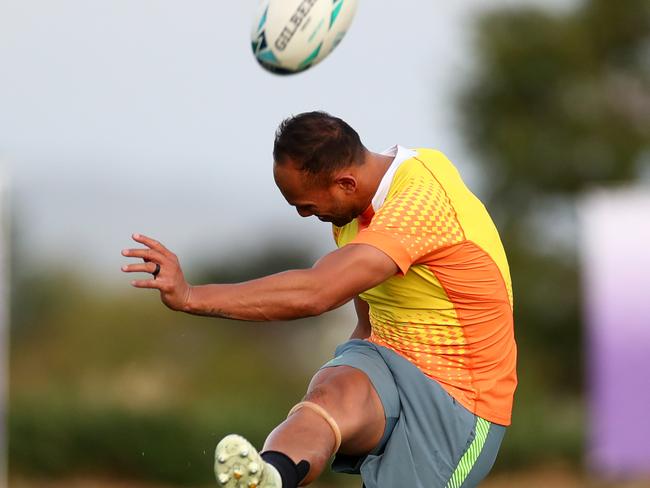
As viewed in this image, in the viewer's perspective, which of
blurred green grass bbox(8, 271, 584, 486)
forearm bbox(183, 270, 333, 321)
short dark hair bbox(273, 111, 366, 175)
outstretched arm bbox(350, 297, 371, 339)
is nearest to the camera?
forearm bbox(183, 270, 333, 321)

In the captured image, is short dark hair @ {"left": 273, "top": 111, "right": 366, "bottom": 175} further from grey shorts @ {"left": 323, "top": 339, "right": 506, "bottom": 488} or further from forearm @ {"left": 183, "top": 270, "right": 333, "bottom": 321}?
grey shorts @ {"left": 323, "top": 339, "right": 506, "bottom": 488}

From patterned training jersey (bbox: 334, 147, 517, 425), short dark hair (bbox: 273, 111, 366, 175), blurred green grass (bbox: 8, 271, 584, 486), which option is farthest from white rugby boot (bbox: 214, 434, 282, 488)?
blurred green grass (bbox: 8, 271, 584, 486)

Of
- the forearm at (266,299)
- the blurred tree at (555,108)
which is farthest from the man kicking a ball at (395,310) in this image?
the blurred tree at (555,108)

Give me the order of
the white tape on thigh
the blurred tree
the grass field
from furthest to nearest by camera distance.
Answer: the blurred tree → the grass field → the white tape on thigh

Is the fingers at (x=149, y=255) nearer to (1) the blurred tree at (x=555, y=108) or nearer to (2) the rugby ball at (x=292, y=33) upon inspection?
(2) the rugby ball at (x=292, y=33)

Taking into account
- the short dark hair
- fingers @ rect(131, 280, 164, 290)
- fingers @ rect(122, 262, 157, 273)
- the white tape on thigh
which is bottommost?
the white tape on thigh

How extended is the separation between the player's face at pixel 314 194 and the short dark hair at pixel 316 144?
0.12 ft

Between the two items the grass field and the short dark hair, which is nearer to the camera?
the short dark hair

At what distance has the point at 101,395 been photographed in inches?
507

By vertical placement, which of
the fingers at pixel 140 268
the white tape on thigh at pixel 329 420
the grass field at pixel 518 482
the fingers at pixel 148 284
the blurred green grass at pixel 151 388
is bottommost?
the grass field at pixel 518 482

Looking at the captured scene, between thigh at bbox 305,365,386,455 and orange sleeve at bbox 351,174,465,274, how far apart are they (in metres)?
0.49

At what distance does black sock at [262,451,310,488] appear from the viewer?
15.1 ft

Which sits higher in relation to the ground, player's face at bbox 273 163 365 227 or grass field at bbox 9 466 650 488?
player's face at bbox 273 163 365 227

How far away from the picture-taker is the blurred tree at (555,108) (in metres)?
19.1
